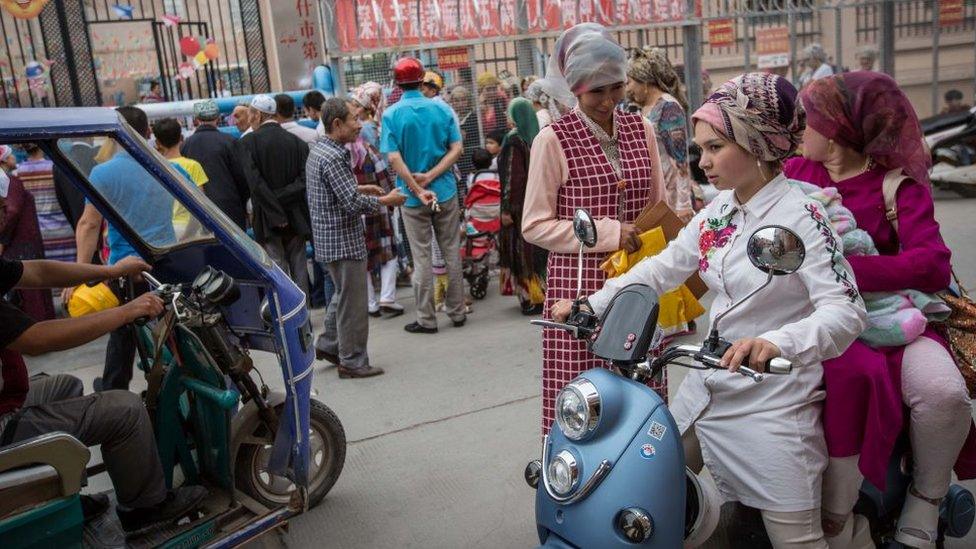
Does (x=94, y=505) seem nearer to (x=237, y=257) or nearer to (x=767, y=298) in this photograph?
(x=237, y=257)

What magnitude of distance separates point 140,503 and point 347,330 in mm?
2450

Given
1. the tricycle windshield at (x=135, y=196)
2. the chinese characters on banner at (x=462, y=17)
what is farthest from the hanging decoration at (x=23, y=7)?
the tricycle windshield at (x=135, y=196)

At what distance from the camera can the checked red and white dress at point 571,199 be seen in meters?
3.11

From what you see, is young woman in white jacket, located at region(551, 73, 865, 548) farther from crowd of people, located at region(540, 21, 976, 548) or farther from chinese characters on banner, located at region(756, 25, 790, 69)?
chinese characters on banner, located at region(756, 25, 790, 69)

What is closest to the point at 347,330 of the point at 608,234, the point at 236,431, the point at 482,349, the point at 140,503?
the point at 482,349

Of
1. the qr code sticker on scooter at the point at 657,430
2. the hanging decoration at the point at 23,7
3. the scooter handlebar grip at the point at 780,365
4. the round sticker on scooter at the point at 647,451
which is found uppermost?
the hanging decoration at the point at 23,7

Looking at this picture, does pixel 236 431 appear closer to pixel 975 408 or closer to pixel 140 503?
pixel 140 503

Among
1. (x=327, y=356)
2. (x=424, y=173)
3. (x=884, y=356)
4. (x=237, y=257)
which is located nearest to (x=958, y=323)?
(x=884, y=356)

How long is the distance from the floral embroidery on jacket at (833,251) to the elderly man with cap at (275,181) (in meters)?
4.47

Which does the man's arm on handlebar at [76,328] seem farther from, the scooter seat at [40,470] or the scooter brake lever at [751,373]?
the scooter brake lever at [751,373]

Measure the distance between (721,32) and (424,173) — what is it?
5847mm

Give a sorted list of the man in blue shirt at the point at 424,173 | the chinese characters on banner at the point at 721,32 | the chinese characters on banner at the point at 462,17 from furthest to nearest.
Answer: the chinese characters on banner at the point at 721,32
the chinese characters on banner at the point at 462,17
the man in blue shirt at the point at 424,173

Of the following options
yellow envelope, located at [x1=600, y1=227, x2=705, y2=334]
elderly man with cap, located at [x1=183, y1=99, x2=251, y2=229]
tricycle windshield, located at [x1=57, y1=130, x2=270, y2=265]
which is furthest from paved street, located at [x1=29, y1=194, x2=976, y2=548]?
tricycle windshield, located at [x1=57, y1=130, x2=270, y2=265]

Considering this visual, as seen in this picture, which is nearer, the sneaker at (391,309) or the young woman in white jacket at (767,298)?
the young woman in white jacket at (767,298)
